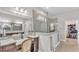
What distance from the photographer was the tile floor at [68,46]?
1.65 metres

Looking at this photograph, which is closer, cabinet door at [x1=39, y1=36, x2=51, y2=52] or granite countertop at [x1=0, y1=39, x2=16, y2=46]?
granite countertop at [x1=0, y1=39, x2=16, y2=46]

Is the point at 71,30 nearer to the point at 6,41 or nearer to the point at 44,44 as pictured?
the point at 44,44

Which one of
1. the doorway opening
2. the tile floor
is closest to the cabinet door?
the tile floor

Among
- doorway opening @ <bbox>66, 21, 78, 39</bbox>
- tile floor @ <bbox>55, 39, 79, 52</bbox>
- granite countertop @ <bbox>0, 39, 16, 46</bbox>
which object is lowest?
tile floor @ <bbox>55, 39, 79, 52</bbox>

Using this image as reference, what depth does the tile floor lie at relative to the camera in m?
1.65

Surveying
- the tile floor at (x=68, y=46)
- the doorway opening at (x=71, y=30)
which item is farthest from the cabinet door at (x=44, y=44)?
the doorway opening at (x=71, y=30)

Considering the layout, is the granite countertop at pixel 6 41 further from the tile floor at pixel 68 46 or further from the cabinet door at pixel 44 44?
the tile floor at pixel 68 46

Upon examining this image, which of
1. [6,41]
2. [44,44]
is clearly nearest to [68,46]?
[44,44]

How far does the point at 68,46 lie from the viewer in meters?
1.69

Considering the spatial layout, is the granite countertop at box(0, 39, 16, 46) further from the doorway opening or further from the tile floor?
the doorway opening

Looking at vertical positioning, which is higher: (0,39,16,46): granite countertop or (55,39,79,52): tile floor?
(0,39,16,46): granite countertop

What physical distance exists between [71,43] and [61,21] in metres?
0.41
